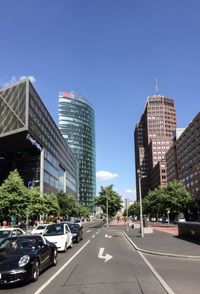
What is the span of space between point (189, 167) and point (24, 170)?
217ft

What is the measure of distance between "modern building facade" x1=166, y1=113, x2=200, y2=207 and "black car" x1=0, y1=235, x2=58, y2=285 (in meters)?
107

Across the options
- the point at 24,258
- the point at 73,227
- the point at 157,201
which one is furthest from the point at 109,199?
the point at 24,258

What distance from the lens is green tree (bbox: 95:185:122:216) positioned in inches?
2938

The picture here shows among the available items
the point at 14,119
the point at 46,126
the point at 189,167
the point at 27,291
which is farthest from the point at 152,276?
the point at 189,167

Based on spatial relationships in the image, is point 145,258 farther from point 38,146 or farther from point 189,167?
point 189,167

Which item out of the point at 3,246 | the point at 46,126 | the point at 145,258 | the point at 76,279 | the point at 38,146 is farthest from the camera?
the point at 46,126

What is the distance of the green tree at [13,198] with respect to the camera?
49.5 metres

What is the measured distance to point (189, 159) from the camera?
5261 inches

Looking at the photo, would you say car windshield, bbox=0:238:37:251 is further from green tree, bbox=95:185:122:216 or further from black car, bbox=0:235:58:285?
green tree, bbox=95:185:122:216

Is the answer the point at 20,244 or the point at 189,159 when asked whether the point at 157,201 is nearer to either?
the point at 20,244

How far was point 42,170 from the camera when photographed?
282 ft

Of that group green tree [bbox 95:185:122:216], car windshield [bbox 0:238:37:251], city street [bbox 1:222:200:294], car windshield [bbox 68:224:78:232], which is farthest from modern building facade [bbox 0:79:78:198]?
car windshield [bbox 0:238:37:251]

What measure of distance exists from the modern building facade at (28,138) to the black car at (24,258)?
194 feet

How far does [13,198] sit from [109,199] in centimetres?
2857
